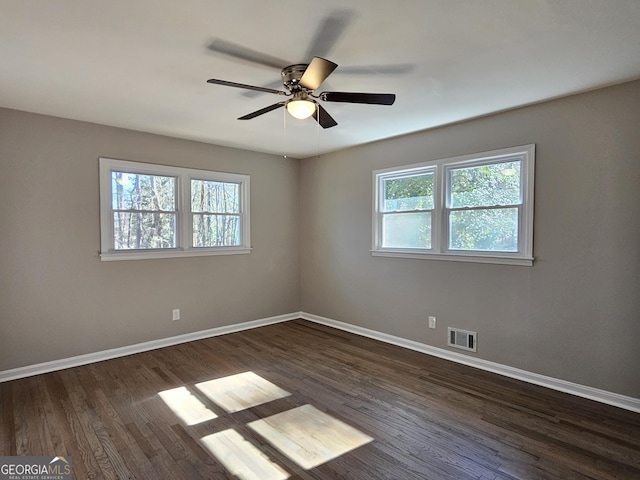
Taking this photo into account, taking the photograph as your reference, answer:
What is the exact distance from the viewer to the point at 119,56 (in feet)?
7.55

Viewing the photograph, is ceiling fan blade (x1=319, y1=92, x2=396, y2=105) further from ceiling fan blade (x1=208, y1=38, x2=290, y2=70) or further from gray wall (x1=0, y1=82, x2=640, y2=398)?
gray wall (x1=0, y1=82, x2=640, y2=398)

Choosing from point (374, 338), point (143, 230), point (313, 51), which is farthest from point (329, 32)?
point (374, 338)

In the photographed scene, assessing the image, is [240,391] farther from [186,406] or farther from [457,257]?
[457,257]

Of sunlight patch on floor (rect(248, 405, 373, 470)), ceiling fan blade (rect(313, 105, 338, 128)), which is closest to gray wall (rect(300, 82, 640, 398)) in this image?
ceiling fan blade (rect(313, 105, 338, 128))

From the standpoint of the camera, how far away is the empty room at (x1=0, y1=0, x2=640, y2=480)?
81.7 inches

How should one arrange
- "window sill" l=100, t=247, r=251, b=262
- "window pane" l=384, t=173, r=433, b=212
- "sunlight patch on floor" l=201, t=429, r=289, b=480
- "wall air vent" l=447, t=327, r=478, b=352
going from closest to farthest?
"sunlight patch on floor" l=201, t=429, r=289, b=480
"wall air vent" l=447, t=327, r=478, b=352
"window sill" l=100, t=247, r=251, b=262
"window pane" l=384, t=173, r=433, b=212

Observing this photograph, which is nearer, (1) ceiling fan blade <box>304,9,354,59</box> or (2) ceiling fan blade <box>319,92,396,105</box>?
(1) ceiling fan blade <box>304,9,354,59</box>

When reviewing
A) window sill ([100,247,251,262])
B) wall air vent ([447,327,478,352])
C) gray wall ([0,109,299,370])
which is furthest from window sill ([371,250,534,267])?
gray wall ([0,109,299,370])

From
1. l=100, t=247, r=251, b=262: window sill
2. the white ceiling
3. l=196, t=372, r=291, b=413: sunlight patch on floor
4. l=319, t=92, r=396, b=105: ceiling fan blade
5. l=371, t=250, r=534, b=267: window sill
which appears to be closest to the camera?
the white ceiling

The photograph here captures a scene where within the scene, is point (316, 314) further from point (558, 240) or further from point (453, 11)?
point (453, 11)

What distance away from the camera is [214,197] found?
4715 mm

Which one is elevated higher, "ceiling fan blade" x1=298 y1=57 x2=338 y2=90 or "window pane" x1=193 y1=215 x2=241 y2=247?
"ceiling fan blade" x1=298 y1=57 x2=338 y2=90

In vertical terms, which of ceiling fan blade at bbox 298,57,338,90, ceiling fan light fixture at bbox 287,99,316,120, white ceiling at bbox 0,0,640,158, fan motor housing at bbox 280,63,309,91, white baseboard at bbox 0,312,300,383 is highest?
white ceiling at bbox 0,0,640,158

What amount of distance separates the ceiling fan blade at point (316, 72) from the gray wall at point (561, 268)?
2157 mm
